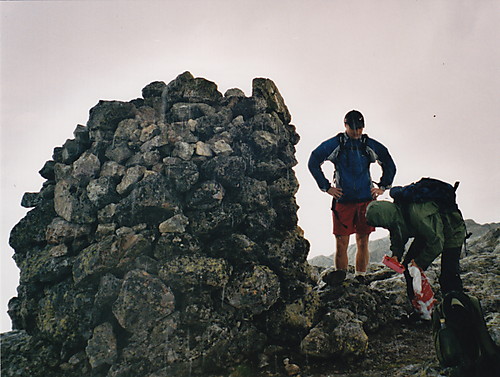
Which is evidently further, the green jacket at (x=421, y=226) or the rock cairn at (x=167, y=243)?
the rock cairn at (x=167, y=243)

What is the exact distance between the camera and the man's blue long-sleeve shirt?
8703 mm

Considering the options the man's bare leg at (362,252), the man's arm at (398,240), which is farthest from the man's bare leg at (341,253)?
the man's arm at (398,240)

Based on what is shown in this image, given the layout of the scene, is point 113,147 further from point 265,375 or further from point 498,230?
point 498,230

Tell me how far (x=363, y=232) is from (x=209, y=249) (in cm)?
460

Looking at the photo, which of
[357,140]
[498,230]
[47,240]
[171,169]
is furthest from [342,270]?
[498,230]

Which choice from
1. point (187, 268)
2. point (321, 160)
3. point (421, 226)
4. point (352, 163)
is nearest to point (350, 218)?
point (352, 163)

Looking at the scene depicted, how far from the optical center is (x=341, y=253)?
30.9 ft

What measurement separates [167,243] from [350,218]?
17.3 ft

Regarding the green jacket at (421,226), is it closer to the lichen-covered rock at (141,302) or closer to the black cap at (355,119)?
the black cap at (355,119)

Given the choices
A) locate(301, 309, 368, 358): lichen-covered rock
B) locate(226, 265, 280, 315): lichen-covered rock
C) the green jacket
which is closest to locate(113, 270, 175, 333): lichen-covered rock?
locate(226, 265, 280, 315): lichen-covered rock

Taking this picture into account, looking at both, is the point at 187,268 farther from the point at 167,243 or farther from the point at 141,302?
the point at 141,302

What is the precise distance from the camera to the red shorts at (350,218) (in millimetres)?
8875

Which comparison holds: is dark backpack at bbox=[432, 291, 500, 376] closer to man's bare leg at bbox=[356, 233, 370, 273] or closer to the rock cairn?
the rock cairn

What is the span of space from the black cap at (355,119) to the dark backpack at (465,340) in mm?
4966
